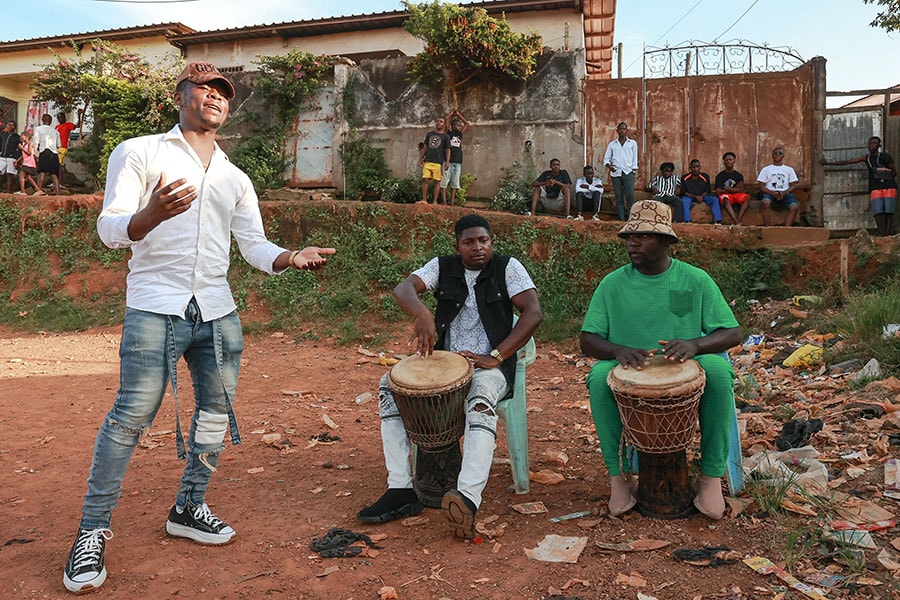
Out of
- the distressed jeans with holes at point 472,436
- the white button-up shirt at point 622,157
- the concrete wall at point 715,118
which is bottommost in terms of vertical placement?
the distressed jeans with holes at point 472,436

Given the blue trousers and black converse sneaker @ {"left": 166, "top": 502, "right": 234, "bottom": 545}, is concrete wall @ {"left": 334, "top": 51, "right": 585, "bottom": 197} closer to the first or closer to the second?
the blue trousers

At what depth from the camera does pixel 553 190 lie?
13086mm

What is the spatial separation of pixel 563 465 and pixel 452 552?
159 cm

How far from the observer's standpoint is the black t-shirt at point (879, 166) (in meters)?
12.3

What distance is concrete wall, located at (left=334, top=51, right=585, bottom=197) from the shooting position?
45.1 ft

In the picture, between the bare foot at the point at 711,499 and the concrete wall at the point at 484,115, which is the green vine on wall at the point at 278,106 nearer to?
the concrete wall at the point at 484,115

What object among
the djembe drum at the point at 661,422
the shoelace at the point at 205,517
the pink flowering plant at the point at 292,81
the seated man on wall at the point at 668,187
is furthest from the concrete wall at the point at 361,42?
the shoelace at the point at 205,517

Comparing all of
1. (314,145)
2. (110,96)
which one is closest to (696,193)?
(314,145)

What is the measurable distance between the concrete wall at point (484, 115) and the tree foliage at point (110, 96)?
4.16 metres

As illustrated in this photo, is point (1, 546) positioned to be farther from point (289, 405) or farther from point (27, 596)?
point (289, 405)

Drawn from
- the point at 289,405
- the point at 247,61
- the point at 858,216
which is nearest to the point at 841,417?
the point at 289,405

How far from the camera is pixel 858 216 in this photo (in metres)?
12.9

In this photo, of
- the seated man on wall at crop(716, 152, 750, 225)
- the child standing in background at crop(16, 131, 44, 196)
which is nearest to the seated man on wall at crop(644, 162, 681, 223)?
the seated man on wall at crop(716, 152, 750, 225)

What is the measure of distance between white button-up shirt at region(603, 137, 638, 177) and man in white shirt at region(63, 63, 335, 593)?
1020 centimetres
